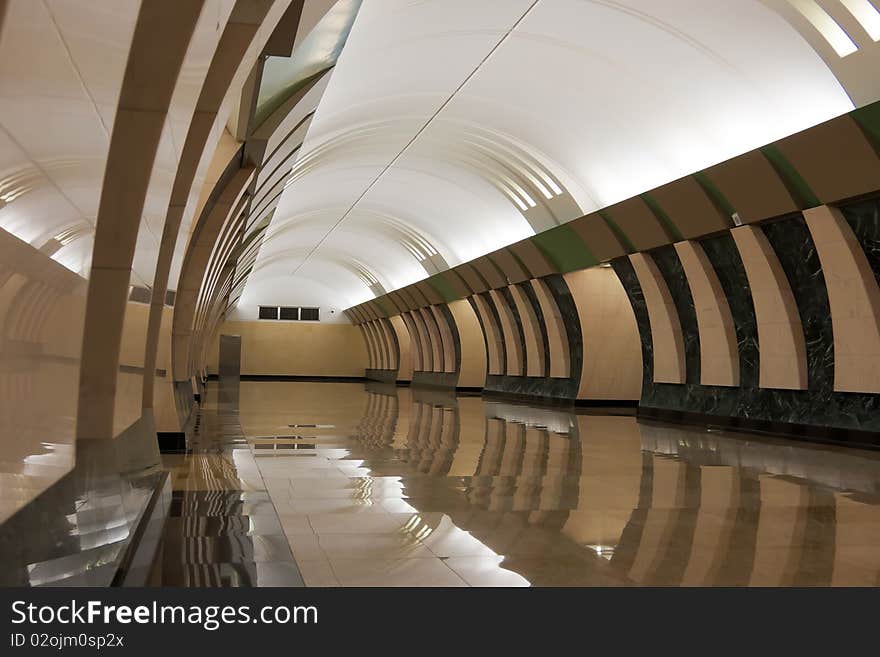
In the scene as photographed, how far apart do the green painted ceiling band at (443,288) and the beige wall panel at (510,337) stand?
3946mm

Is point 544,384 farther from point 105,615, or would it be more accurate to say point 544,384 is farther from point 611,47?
point 105,615

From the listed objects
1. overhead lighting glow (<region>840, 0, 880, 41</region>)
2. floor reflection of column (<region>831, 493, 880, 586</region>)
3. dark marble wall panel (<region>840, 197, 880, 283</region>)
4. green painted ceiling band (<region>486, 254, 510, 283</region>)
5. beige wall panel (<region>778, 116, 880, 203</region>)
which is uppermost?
overhead lighting glow (<region>840, 0, 880, 41</region>)

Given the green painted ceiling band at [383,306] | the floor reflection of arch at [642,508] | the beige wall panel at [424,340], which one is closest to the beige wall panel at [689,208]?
the floor reflection of arch at [642,508]

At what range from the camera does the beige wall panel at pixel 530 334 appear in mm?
27703

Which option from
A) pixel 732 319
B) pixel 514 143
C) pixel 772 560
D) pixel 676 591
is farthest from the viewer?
pixel 514 143

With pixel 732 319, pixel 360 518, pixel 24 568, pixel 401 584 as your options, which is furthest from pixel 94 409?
pixel 732 319

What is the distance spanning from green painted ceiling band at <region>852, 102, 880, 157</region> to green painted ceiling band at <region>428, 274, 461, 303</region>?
74.3ft

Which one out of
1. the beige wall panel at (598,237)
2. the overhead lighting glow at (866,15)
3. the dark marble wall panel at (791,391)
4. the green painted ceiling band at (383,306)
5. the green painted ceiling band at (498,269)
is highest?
the green painted ceiling band at (383,306)

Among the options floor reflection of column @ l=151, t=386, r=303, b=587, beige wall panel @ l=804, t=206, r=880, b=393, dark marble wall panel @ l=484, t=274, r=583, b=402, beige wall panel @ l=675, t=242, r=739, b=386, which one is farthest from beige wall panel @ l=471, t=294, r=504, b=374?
floor reflection of column @ l=151, t=386, r=303, b=587

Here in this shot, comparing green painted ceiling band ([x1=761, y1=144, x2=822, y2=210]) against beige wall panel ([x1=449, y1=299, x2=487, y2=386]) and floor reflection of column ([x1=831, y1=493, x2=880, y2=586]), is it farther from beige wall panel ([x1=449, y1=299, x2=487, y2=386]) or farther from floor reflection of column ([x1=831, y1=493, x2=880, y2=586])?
beige wall panel ([x1=449, y1=299, x2=487, y2=386])

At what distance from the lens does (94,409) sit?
5.58 meters

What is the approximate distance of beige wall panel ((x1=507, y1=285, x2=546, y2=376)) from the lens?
27703mm

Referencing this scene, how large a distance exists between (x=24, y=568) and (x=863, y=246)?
13095mm

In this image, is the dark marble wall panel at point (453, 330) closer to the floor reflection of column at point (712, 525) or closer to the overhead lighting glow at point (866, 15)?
the overhead lighting glow at point (866, 15)
